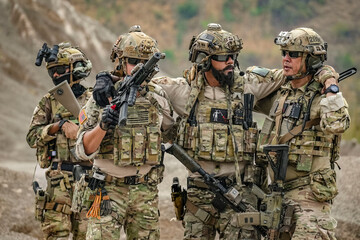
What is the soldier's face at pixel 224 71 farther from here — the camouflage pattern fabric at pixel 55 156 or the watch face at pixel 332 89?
the camouflage pattern fabric at pixel 55 156

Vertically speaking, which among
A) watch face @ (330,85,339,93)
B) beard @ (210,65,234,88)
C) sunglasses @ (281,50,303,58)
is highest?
sunglasses @ (281,50,303,58)

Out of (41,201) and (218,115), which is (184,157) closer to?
(218,115)

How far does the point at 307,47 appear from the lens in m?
7.23

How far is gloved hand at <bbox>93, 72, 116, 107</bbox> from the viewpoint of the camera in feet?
22.7

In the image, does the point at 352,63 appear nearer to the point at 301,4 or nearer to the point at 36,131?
the point at 301,4

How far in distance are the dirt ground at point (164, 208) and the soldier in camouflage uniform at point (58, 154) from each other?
1472mm

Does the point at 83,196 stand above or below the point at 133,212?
above

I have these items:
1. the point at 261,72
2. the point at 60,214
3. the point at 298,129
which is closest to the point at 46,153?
the point at 60,214

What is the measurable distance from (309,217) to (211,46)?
6.20ft

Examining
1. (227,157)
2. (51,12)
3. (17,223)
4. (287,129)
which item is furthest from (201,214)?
(51,12)

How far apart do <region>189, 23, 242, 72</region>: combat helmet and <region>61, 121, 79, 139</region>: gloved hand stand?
1922 millimetres

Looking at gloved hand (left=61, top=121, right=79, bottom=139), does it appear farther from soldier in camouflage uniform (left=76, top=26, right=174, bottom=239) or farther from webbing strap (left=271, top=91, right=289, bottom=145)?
webbing strap (left=271, top=91, right=289, bottom=145)

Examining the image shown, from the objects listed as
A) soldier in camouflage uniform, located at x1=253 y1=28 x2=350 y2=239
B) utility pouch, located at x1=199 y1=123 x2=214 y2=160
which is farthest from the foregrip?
soldier in camouflage uniform, located at x1=253 y1=28 x2=350 y2=239

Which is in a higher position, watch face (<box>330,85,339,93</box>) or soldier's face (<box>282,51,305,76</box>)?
soldier's face (<box>282,51,305,76</box>)
